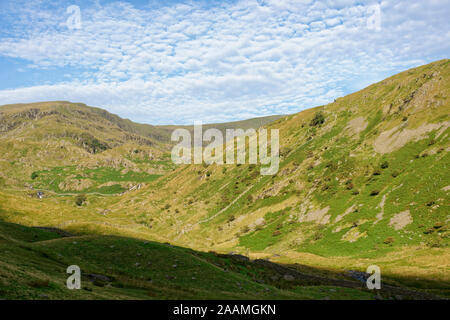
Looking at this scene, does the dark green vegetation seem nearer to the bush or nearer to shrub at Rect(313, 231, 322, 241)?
shrub at Rect(313, 231, 322, 241)

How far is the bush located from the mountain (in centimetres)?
60

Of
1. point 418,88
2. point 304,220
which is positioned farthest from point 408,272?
point 418,88

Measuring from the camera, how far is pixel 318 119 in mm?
144375

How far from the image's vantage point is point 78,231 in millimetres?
64938

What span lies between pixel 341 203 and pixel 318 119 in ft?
228

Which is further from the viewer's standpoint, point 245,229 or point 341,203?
point 245,229

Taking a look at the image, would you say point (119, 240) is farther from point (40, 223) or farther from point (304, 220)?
point (304, 220)

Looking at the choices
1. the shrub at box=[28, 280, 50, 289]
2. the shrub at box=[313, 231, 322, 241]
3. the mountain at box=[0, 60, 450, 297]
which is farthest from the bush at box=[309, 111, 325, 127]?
the shrub at box=[28, 280, 50, 289]

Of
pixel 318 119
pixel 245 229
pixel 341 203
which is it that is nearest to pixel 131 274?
pixel 341 203

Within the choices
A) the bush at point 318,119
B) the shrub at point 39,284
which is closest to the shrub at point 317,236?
the shrub at point 39,284

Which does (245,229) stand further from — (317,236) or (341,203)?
(341,203)

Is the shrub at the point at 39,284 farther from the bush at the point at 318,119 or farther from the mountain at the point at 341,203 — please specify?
the bush at the point at 318,119

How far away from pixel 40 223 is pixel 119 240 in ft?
144

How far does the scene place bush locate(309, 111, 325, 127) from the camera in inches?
5635
